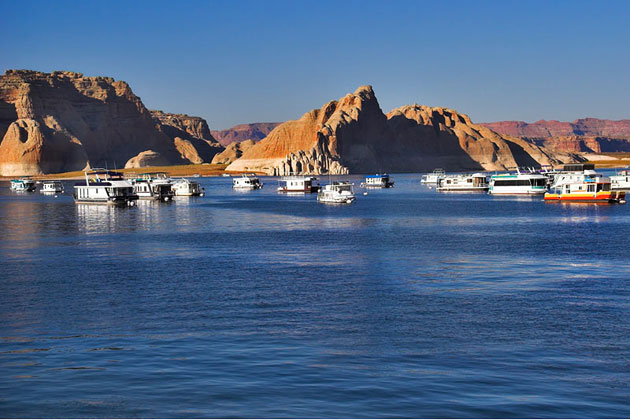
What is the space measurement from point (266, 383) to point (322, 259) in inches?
1197

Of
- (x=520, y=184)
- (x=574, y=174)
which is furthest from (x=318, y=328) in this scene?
(x=520, y=184)

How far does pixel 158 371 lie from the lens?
23422 mm

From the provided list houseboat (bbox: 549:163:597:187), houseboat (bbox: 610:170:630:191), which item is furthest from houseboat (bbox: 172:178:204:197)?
houseboat (bbox: 610:170:630:191)

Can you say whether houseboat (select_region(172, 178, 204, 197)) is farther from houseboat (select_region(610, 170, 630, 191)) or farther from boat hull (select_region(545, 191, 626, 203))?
houseboat (select_region(610, 170, 630, 191))

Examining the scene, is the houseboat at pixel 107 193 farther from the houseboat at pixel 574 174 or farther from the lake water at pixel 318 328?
the houseboat at pixel 574 174

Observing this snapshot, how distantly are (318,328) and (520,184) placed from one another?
127002 millimetres

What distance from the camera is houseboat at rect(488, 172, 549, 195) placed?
146125mm

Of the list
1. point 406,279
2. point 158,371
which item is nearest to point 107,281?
point 406,279

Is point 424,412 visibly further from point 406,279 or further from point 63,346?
point 406,279

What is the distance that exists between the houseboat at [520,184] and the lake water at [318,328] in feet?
273

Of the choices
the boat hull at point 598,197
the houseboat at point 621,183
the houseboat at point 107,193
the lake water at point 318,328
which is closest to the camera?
the lake water at point 318,328

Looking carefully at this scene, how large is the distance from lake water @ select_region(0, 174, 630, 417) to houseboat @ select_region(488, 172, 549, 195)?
8318cm

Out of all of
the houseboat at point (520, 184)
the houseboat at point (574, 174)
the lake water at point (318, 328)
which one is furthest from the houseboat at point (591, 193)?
the lake water at point (318, 328)

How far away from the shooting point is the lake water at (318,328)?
20656 mm
